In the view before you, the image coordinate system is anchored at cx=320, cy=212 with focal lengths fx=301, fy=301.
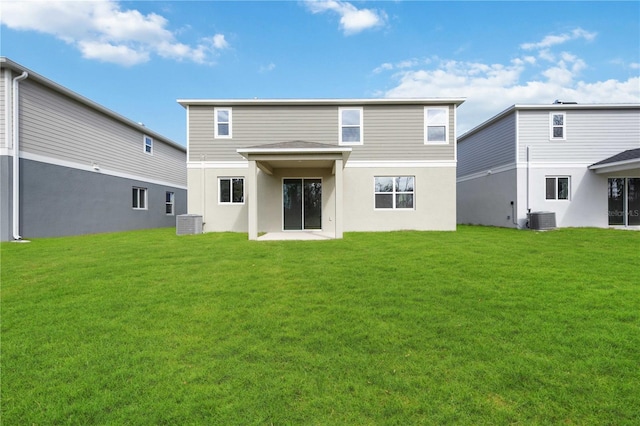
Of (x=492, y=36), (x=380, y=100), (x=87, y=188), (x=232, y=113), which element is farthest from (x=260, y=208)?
(x=492, y=36)

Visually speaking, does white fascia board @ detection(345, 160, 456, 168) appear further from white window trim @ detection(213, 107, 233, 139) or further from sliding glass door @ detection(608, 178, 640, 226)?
sliding glass door @ detection(608, 178, 640, 226)

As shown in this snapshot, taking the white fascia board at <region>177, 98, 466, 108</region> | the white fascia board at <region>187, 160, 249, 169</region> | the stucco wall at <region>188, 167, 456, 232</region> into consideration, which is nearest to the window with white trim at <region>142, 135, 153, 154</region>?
the white fascia board at <region>177, 98, 466, 108</region>

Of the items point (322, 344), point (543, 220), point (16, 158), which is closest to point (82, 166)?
point (16, 158)

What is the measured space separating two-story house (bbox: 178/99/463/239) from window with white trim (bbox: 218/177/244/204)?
44mm

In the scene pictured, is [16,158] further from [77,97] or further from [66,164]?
[77,97]

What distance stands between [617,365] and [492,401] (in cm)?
148

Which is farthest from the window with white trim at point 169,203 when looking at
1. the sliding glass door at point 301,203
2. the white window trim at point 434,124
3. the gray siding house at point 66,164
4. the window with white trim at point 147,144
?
the white window trim at point 434,124

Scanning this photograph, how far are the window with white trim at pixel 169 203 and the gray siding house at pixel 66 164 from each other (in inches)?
43.8

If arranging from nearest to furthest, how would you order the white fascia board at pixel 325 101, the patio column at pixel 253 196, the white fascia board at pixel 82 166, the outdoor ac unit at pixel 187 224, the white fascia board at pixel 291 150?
the white fascia board at pixel 291 150 → the patio column at pixel 253 196 → the white fascia board at pixel 82 166 → the outdoor ac unit at pixel 187 224 → the white fascia board at pixel 325 101

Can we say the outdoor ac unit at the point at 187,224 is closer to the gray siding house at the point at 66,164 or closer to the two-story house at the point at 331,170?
the two-story house at the point at 331,170

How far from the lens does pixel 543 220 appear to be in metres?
13.3

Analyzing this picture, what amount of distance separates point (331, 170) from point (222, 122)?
17.5 feet

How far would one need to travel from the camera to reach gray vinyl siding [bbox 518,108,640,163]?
577 inches

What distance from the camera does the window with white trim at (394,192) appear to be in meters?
13.2
